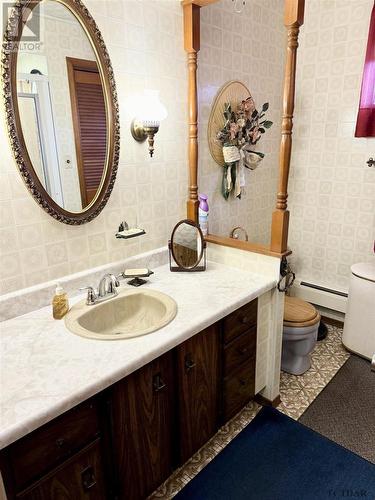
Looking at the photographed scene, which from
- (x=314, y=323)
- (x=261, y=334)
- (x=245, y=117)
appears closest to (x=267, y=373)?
A: (x=261, y=334)

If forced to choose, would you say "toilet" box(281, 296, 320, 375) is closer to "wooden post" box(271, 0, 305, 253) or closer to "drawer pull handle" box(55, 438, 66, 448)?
"wooden post" box(271, 0, 305, 253)

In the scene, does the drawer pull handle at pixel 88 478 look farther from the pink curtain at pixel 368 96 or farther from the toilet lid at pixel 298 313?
the pink curtain at pixel 368 96

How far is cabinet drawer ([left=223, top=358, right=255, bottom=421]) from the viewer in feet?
5.23

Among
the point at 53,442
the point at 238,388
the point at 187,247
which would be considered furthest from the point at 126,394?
the point at 187,247

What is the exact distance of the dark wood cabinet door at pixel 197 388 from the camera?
1332 millimetres

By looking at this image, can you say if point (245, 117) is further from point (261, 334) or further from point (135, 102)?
point (261, 334)

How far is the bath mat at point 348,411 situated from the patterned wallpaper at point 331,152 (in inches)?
30.9

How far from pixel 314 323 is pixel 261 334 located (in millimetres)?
522

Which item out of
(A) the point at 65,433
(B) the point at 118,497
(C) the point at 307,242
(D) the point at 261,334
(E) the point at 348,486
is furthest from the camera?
(C) the point at 307,242

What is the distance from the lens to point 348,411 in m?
1.89

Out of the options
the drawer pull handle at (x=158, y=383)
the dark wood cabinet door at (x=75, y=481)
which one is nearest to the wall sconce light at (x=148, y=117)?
the drawer pull handle at (x=158, y=383)

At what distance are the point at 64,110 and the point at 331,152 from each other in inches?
78.1

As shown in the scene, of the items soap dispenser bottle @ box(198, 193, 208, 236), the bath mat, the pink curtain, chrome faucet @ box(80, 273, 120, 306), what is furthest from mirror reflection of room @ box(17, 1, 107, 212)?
the pink curtain

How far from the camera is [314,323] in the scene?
2086 mm
